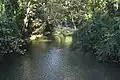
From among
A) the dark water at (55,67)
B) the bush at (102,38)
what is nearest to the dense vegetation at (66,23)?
the bush at (102,38)

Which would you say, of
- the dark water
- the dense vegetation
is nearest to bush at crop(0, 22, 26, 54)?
the dense vegetation

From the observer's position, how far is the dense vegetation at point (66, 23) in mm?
24562

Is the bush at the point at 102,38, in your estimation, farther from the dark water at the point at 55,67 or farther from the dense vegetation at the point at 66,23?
the dark water at the point at 55,67

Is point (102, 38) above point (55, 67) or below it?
above

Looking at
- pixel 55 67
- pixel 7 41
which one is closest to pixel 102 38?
pixel 55 67

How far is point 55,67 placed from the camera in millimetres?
23328

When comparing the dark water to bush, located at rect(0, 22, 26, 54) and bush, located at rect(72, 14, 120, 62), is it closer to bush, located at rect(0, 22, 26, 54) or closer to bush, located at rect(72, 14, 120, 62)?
bush, located at rect(72, 14, 120, 62)

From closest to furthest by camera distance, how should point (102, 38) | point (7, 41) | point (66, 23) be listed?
point (7, 41), point (102, 38), point (66, 23)

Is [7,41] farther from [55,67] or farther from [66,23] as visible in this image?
[66,23]

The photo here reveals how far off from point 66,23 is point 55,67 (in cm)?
2122

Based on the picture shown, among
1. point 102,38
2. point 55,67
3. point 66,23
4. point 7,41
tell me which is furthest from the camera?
point 66,23

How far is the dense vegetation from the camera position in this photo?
2456cm

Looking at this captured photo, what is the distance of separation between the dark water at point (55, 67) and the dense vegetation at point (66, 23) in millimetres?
917

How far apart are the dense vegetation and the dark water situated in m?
0.92
